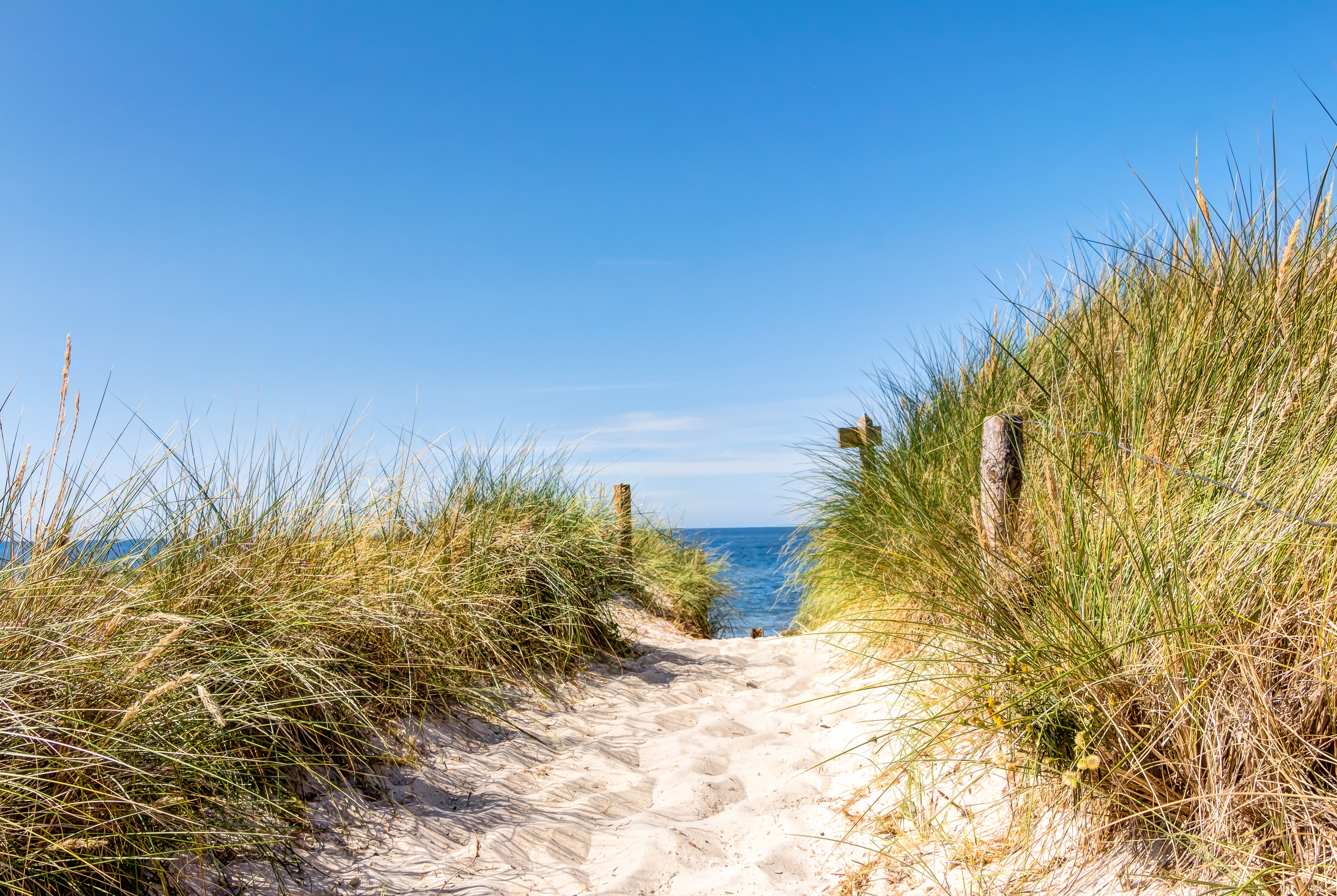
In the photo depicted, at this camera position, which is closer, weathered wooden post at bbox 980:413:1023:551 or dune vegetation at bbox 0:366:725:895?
dune vegetation at bbox 0:366:725:895

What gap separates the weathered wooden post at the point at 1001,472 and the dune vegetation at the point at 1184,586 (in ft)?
0.20

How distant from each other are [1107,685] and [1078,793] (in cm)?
31

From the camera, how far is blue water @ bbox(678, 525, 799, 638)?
7.25 m

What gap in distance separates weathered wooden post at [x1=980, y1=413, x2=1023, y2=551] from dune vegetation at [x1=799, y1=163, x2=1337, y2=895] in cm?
6

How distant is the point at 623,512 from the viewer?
619 centimetres

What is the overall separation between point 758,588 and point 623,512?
18.4 metres

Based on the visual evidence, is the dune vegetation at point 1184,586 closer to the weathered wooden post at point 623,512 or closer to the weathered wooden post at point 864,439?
the weathered wooden post at point 864,439

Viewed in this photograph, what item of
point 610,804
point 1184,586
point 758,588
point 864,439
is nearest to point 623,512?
point 864,439

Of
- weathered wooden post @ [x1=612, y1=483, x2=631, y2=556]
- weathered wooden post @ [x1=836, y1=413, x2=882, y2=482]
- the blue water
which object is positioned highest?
weathered wooden post @ [x1=836, y1=413, x2=882, y2=482]

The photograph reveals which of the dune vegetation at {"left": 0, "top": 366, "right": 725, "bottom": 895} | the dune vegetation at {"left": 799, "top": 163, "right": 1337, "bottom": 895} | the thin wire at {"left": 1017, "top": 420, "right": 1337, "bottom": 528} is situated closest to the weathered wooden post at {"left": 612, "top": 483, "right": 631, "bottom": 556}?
the dune vegetation at {"left": 0, "top": 366, "right": 725, "bottom": 895}

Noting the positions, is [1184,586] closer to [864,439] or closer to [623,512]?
[864,439]

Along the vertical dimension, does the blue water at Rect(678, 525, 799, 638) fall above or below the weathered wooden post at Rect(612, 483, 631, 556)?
below

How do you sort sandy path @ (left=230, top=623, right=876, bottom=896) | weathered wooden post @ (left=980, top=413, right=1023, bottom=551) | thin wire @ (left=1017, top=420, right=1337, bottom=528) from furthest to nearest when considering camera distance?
weathered wooden post @ (left=980, top=413, right=1023, bottom=551)
sandy path @ (left=230, top=623, right=876, bottom=896)
thin wire @ (left=1017, top=420, right=1337, bottom=528)

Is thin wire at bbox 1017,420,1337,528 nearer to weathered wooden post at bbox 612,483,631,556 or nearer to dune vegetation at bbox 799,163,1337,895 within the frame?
dune vegetation at bbox 799,163,1337,895
